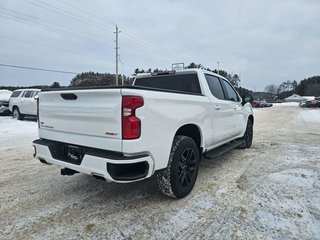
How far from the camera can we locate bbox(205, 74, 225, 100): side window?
4.73m

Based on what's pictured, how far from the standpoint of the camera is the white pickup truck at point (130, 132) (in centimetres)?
277

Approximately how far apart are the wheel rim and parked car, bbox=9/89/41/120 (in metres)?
12.4

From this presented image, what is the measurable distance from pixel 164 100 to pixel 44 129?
1.92m

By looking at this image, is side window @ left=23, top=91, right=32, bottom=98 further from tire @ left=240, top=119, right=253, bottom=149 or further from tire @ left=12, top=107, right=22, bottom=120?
tire @ left=240, top=119, right=253, bottom=149

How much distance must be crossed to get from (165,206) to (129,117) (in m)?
1.39

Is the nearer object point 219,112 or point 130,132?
point 130,132

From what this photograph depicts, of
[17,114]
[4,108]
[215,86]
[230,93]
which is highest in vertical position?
[215,86]

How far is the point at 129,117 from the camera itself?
8.96ft

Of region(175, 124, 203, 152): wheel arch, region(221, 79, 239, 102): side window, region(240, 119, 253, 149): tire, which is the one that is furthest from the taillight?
region(240, 119, 253, 149): tire

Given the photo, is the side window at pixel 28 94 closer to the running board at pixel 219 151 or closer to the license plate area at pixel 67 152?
the license plate area at pixel 67 152

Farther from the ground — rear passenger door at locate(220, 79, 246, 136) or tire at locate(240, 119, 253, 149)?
rear passenger door at locate(220, 79, 246, 136)

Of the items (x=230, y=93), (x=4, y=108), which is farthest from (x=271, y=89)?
(x=230, y=93)

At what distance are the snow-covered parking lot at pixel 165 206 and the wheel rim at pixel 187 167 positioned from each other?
238 mm

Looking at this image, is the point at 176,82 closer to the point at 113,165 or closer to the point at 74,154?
the point at 74,154
